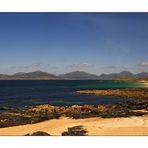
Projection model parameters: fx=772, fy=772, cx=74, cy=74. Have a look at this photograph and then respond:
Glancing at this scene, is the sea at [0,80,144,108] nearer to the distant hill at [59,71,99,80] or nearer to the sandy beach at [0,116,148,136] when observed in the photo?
the distant hill at [59,71,99,80]

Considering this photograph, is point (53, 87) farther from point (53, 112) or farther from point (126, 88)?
point (126, 88)

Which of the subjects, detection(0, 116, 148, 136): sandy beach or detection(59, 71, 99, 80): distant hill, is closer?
detection(0, 116, 148, 136): sandy beach

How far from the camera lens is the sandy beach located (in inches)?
313

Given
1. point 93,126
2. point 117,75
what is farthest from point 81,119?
point 117,75

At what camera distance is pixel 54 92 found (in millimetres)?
8141

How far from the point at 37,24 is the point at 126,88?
3.84 ft

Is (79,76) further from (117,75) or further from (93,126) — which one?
(93,126)

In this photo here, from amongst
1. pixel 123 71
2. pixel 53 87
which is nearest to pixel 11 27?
pixel 53 87

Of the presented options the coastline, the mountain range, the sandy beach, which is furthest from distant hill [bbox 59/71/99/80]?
the sandy beach

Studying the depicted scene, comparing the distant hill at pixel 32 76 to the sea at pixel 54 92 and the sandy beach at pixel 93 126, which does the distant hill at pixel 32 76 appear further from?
the sandy beach at pixel 93 126

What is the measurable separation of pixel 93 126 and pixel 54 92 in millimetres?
558

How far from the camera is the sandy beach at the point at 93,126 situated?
313 inches

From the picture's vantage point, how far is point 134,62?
8.07m

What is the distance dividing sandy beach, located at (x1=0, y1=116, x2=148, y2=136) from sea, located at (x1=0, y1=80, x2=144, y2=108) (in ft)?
0.66
